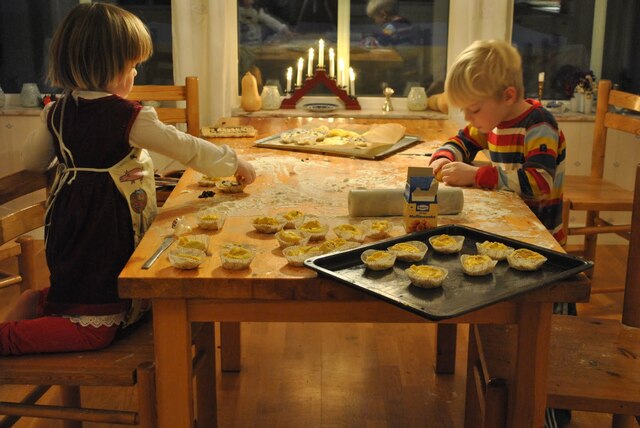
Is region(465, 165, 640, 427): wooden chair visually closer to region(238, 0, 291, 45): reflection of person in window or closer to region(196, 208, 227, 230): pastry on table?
region(196, 208, 227, 230): pastry on table

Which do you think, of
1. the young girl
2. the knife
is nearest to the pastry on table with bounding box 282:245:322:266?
the knife

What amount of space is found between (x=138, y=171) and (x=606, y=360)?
113cm

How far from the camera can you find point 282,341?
2.96 metres

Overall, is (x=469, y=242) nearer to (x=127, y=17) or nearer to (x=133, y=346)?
(x=133, y=346)

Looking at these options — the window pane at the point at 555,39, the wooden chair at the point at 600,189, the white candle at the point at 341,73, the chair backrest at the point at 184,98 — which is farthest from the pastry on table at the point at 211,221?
the window pane at the point at 555,39

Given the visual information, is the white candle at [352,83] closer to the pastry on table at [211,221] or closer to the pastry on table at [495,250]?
the pastry on table at [211,221]

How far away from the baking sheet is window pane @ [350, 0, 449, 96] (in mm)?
1678

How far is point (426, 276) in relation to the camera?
131 centimetres

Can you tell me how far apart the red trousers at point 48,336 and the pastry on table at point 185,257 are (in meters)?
0.38

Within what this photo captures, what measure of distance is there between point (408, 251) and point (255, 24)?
117 inches

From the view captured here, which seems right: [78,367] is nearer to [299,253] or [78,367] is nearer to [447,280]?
[299,253]

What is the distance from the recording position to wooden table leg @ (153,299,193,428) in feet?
4.54

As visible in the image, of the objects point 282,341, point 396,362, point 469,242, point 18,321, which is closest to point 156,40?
point 282,341

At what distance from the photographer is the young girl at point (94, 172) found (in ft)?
5.60
